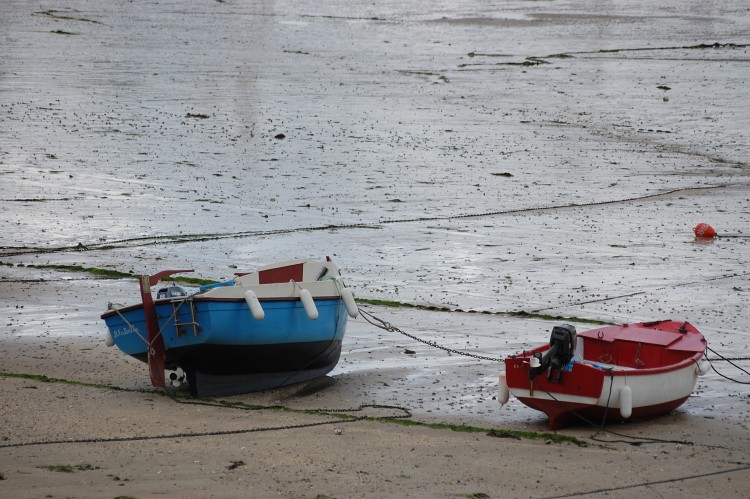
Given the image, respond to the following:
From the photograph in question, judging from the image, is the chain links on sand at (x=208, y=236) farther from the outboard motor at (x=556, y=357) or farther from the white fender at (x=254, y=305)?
the outboard motor at (x=556, y=357)

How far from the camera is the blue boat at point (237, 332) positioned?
1062cm

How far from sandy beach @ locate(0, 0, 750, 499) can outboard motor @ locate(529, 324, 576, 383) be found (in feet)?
1.61

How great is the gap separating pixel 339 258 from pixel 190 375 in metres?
5.19

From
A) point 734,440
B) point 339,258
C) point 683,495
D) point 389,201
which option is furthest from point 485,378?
point 389,201

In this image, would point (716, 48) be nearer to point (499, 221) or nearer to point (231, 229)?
point (499, 221)

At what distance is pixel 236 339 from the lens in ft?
35.2

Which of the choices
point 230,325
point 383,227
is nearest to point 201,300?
point 230,325

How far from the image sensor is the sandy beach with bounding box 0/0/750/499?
901 cm

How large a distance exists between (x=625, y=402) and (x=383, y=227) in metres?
8.18

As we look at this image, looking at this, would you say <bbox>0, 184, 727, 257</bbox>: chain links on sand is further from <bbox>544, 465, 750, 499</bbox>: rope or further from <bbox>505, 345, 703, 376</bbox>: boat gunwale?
<bbox>544, 465, 750, 499</bbox>: rope

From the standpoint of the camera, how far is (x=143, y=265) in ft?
50.8

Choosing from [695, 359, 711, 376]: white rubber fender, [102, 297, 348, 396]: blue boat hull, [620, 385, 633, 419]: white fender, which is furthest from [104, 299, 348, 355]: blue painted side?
[695, 359, 711, 376]: white rubber fender

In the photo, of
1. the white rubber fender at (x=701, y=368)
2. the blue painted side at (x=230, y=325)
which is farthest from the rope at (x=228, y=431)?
the white rubber fender at (x=701, y=368)

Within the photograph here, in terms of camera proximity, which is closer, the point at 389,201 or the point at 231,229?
the point at 231,229
